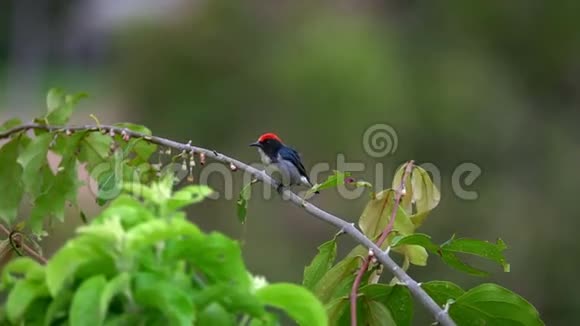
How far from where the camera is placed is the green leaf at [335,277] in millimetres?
2865

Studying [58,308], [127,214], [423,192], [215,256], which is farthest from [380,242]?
[58,308]

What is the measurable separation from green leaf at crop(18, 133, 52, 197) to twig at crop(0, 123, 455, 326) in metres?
0.05

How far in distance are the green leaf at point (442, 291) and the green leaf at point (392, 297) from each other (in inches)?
2.8

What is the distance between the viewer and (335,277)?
2.88 metres

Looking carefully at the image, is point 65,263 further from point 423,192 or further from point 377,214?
point 423,192

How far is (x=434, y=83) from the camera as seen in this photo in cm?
1633

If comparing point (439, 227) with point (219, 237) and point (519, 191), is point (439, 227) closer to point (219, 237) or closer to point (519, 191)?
point (519, 191)

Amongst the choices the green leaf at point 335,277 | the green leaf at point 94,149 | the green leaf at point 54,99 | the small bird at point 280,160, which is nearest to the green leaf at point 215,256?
the green leaf at point 335,277

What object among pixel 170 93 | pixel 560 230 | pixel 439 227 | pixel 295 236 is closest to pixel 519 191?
pixel 560 230

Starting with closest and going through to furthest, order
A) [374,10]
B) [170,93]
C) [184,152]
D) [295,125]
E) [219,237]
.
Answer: [219,237] → [184,152] → [295,125] → [170,93] → [374,10]

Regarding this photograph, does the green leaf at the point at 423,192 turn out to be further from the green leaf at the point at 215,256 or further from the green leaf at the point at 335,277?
the green leaf at the point at 215,256

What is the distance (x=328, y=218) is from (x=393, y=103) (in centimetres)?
1335

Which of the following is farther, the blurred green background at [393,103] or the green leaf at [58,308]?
the blurred green background at [393,103]

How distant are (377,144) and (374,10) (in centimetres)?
1495
